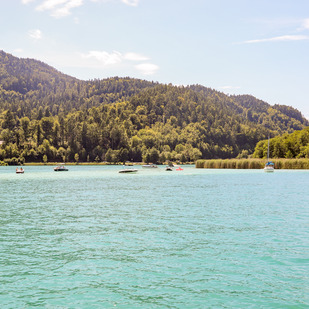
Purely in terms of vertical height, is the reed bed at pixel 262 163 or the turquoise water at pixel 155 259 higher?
the reed bed at pixel 262 163

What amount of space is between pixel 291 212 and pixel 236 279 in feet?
100

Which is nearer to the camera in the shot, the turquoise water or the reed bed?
the turquoise water

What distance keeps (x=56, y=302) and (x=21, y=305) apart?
5.44 ft

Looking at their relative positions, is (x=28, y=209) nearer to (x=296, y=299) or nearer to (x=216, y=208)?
(x=216, y=208)

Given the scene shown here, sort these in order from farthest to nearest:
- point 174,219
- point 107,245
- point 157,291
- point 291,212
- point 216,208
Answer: point 216,208 → point 291,212 → point 174,219 → point 107,245 → point 157,291

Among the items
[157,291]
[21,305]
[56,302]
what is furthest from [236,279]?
[21,305]

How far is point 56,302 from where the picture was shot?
19.4 meters

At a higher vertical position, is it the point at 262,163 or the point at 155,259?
the point at 262,163

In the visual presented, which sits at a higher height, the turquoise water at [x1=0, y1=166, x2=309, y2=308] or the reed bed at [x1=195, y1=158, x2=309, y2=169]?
the reed bed at [x1=195, y1=158, x2=309, y2=169]

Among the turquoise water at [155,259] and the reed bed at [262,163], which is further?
the reed bed at [262,163]

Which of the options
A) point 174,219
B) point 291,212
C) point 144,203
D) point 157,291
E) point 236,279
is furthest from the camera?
point 144,203

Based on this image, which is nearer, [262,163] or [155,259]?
[155,259]

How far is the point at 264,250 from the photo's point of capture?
29.3 metres

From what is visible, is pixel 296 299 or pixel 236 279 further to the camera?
pixel 236 279
